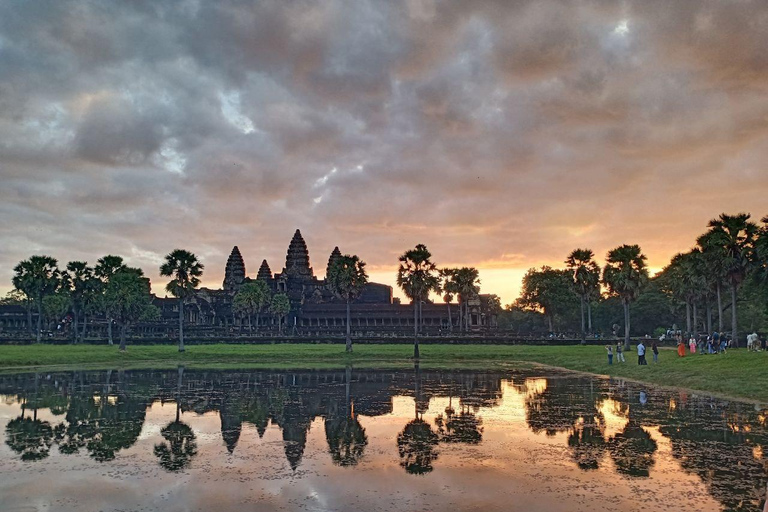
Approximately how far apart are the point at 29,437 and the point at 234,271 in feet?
339

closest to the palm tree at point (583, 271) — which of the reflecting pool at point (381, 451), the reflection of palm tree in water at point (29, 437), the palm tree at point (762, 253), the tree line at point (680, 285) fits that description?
the tree line at point (680, 285)

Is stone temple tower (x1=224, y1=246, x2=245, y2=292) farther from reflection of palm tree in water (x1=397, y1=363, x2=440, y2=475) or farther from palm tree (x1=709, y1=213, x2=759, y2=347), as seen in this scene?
reflection of palm tree in water (x1=397, y1=363, x2=440, y2=475)

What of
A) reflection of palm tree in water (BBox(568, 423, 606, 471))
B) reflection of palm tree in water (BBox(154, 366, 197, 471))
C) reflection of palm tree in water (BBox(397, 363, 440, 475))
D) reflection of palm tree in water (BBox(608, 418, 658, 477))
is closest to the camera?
reflection of palm tree in water (BBox(608, 418, 658, 477))

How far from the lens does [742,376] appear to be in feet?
94.9

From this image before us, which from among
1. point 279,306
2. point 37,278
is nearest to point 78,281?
point 37,278

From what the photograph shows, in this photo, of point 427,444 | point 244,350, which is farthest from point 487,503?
point 244,350

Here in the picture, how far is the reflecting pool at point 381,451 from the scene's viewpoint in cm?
1120

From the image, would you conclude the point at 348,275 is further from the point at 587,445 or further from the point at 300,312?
the point at 587,445

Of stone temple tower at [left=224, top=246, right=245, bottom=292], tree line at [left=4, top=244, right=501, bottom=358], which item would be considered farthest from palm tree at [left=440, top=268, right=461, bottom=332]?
stone temple tower at [left=224, top=246, right=245, bottom=292]

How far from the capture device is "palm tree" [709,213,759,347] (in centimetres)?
4538

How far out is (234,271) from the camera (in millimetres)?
119062

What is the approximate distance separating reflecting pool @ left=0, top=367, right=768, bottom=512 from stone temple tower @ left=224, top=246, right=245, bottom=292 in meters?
88.8

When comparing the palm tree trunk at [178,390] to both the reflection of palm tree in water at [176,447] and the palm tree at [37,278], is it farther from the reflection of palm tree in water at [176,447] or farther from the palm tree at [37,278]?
the palm tree at [37,278]

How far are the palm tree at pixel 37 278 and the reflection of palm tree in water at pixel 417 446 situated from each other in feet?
214
